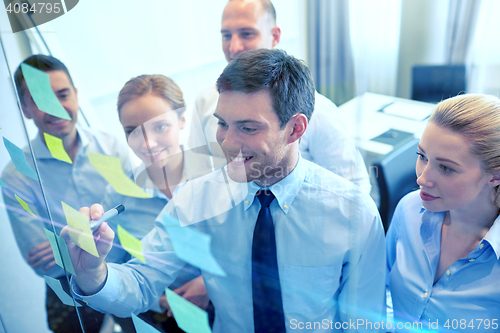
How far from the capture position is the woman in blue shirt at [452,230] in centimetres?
57

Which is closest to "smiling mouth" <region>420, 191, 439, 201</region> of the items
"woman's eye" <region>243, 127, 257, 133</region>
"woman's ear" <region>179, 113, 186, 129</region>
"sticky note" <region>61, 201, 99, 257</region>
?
"woman's eye" <region>243, 127, 257, 133</region>

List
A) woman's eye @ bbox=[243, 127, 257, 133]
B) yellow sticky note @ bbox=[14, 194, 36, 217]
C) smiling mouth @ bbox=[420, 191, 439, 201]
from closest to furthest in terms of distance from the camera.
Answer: woman's eye @ bbox=[243, 127, 257, 133] → smiling mouth @ bbox=[420, 191, 439, 201] → yellow sticky note @ bbox=[14, 194, 36, 217]

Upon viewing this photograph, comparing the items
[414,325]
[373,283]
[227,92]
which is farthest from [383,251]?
[227,92]

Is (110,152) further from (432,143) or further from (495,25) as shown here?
(495,25)

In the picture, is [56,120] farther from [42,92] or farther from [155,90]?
[155,90]

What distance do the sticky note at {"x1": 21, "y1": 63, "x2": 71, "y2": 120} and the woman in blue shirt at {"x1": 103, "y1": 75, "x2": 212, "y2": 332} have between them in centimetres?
10

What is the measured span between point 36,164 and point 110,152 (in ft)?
0.64

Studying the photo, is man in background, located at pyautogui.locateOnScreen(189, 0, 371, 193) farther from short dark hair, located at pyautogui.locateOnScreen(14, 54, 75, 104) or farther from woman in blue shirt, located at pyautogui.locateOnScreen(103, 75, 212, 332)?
short dark hair, located at pyautogui.locateOnScreen(14, 54, 75, 104)

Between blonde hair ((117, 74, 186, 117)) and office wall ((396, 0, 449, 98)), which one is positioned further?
office wall ((396, 0, 449, 98))

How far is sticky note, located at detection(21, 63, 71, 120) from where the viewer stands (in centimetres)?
52

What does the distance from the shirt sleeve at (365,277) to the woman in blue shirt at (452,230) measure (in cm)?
7

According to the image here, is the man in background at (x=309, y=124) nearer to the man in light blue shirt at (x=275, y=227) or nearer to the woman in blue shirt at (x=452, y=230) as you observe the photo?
the man in light blue shirt at (x=275, y=227)

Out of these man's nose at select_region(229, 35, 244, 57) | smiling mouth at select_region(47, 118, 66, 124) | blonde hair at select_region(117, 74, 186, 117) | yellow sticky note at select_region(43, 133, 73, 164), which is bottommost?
yellow sticky note at select_region(43, 133, 73, 164)

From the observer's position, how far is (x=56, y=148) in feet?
1.93
